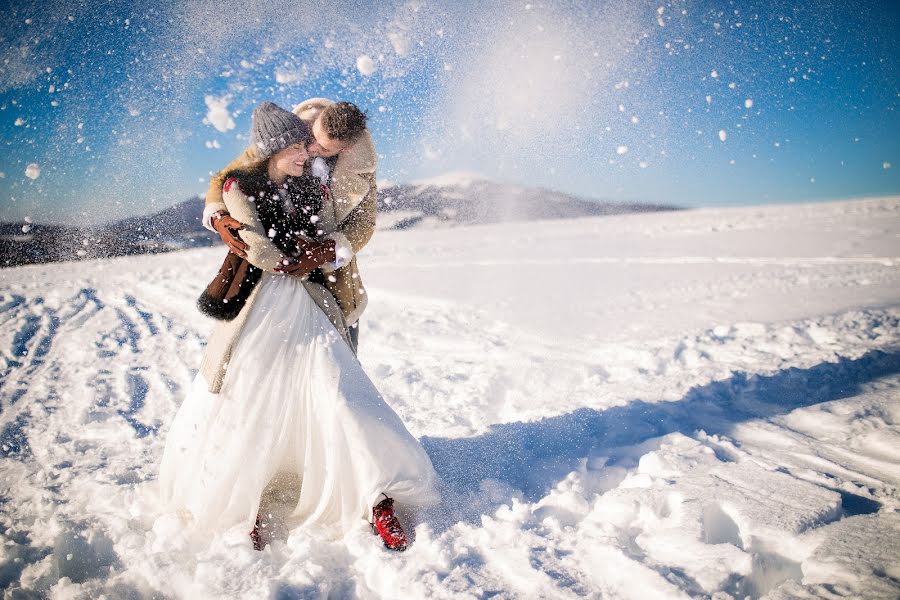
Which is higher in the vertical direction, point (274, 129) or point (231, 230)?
point (274, 129)

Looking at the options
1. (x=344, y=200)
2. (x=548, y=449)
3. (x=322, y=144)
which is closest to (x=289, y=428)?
(x=344, y=200)

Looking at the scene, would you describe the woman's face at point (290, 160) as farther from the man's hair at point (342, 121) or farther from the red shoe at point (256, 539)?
the red shoe at point (256, 539)

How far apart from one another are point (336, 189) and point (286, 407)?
0.83m

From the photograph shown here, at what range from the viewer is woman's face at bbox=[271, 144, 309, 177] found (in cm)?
165

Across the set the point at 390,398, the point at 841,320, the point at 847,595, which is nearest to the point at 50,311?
the point at 390,398

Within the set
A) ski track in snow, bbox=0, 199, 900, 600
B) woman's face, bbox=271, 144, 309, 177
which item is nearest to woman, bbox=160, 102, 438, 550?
woman's face, bbox=271, 144, 309, 177

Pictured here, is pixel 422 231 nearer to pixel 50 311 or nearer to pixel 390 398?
pixel 50 311

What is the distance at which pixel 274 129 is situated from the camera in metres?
1.60

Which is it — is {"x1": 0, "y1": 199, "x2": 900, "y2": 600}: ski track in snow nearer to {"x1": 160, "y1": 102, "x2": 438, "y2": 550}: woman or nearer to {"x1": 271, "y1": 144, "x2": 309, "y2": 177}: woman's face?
{"x1": 160, "y1": 102, "x2": 438, "y2": 550}: woman

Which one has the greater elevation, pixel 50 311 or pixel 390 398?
pixel 390 398

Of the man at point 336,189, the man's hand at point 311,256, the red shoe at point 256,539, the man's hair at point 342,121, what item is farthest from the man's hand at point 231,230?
the red shoe at point 256,539

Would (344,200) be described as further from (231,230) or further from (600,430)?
(600,430)

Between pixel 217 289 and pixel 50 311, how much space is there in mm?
6044

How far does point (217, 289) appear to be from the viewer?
1692mm
